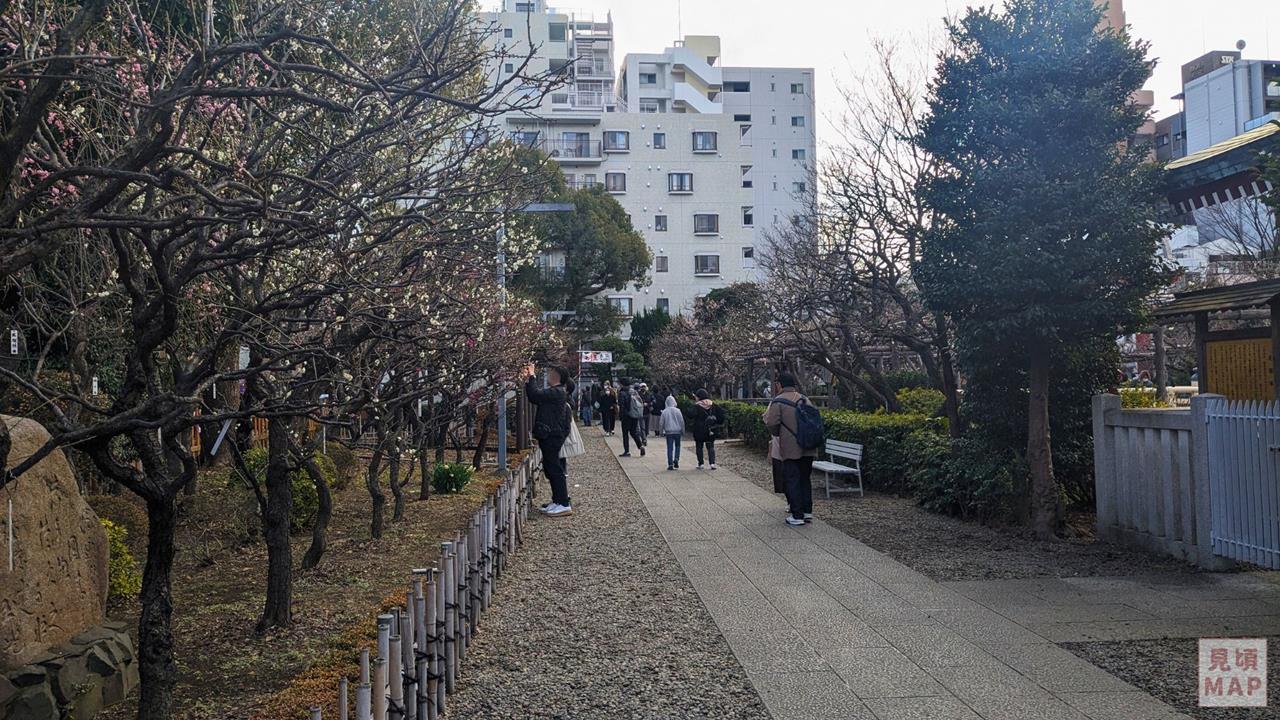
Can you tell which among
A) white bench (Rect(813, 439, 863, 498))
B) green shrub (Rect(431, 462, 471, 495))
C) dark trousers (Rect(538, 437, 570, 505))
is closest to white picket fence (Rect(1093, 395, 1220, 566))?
white bench (Rect(813, 439, 863, 498))

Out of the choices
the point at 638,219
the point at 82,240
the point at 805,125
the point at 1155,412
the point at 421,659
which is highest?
the point at 805,125

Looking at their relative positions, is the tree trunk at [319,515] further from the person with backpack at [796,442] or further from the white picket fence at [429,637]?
the person with backpack at [796,442]

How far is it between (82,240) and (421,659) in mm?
5766

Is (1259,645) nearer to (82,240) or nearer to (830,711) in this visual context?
(830,711)

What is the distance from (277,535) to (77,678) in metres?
1.85

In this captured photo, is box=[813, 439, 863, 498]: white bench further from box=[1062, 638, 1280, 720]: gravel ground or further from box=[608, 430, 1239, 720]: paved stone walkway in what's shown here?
box=[1062, 638, 1280, 720]: gravel ground

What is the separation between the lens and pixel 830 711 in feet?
19.2

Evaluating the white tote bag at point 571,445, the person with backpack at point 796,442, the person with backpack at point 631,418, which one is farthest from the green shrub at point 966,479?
the person with backpack at point 631,418

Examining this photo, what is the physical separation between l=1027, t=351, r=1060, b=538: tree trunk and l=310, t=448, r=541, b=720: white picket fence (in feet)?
19.5

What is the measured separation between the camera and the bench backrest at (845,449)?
16.5 metres

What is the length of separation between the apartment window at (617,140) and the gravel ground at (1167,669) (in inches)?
2254

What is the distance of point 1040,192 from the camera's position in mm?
10789

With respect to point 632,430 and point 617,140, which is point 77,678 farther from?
point 617,140

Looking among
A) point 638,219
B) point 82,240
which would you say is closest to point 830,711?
point 82,240
